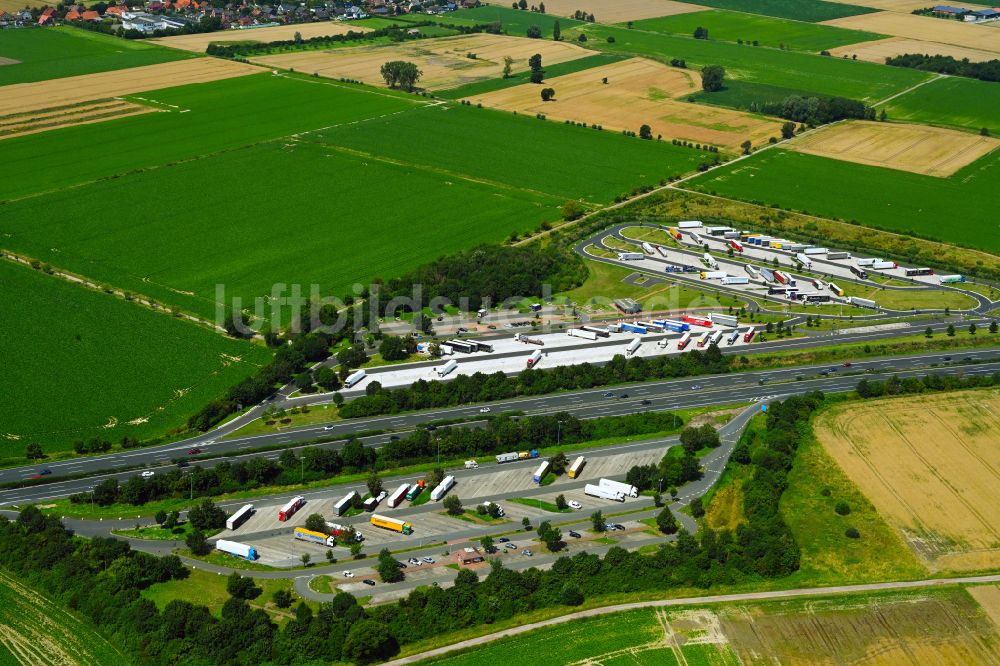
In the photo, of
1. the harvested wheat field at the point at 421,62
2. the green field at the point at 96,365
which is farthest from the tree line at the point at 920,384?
the harvested wheat field at the point at 421,62

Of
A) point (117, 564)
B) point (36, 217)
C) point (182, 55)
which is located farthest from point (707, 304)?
point (182, 55)

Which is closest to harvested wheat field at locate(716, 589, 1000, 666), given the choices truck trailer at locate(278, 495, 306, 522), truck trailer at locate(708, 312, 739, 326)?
truck trailer at locate(278, 495, 306, 522)

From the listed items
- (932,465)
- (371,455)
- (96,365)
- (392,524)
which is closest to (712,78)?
(932,465)

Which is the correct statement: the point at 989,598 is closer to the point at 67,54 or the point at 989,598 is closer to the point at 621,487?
the point at 621,487

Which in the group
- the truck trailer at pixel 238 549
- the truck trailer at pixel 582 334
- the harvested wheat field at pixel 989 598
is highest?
the truck trailer at pixel 582 334

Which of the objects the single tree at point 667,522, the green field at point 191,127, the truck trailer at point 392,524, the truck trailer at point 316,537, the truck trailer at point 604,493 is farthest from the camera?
the green field at point 191,127

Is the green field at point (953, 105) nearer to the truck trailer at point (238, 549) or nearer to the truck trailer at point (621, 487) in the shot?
the truck trailer at point (621, 487)

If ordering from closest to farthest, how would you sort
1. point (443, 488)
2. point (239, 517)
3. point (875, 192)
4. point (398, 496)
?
point (239, 517) < point (398, 496) < point (443, 488) < point (875, 192)

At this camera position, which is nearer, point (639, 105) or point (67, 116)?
point (67, 116)
